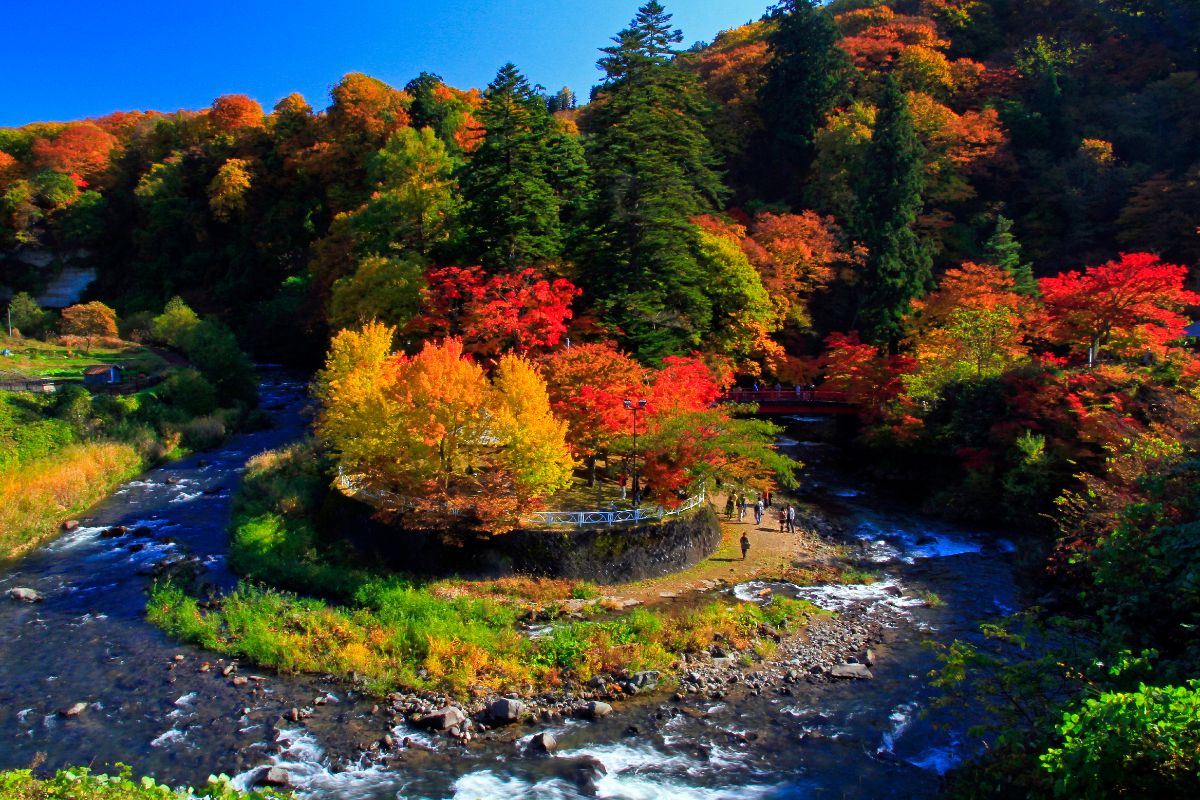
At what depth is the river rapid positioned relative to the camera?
45.0 ft

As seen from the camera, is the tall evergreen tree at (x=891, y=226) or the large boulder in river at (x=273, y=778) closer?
the large boulder in river at (x=273, y=778)

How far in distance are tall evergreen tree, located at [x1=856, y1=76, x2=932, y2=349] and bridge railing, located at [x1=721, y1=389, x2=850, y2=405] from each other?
4.04 metres

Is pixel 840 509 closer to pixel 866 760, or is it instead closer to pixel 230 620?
pixel 866 760

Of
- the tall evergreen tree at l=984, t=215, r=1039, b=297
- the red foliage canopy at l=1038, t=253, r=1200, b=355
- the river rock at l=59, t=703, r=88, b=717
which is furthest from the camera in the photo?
the tall evergreen tree at l=984, t=215, r=1039, b=297

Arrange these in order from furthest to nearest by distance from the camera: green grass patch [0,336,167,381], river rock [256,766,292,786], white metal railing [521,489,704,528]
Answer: green grass patch [0,336,167,381], white metal railing [521,489,704,528], river rock [256,766,292,786]

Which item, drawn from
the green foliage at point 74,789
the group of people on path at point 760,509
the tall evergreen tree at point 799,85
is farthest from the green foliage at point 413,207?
the green foliage at point 74,789

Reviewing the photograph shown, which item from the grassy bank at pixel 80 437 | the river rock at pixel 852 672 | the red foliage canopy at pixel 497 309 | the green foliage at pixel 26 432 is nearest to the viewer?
the river rock at pixel 852 672

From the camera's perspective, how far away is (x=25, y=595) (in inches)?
824

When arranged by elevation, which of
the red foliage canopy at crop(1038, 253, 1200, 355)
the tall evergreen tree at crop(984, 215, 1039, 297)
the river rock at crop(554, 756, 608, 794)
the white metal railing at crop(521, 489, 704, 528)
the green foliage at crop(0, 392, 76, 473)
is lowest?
the river rock at crop(554, 756, 608, 794)

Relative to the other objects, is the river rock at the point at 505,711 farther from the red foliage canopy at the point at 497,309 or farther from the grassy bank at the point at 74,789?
the red foliage canopy at the point at 497,309

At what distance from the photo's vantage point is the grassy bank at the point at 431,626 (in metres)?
17.5

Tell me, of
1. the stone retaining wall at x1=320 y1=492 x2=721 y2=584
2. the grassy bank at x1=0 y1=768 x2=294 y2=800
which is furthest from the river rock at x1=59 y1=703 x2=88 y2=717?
the stone retaining wall at x1=320 y1=492 x2=721 y2=584

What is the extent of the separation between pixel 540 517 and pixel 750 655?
7.62m

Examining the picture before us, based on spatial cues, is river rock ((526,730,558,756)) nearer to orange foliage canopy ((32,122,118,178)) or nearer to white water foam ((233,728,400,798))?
white water foam ((233,728,400,798))
